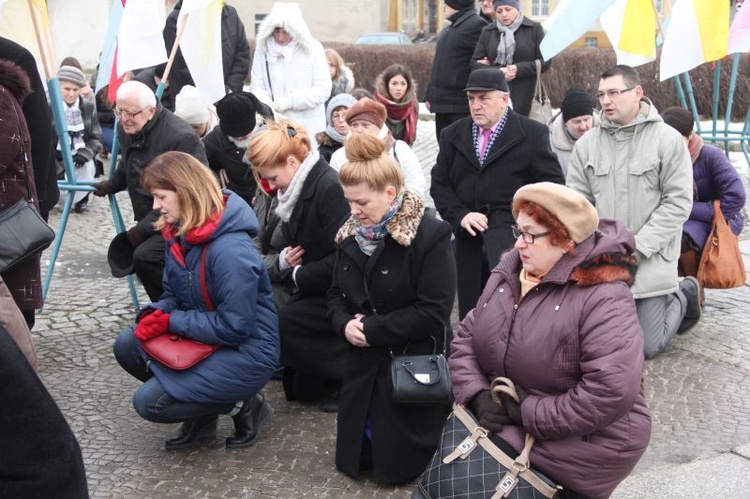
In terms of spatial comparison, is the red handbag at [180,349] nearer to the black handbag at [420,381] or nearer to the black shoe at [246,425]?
the black shoe at [246,425]

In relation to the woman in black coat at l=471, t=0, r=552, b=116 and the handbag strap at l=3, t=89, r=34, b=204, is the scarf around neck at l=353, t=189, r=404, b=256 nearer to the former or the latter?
the handbag strap at l=3, t=89, r=34, b=204

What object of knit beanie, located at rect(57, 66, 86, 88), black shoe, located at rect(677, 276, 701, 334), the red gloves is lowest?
black shoe, located at rect(677, 276, 701, 334)

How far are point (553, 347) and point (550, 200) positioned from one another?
507 mm

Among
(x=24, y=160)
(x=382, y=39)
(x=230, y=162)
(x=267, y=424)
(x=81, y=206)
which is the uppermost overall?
(x=24, y=160)

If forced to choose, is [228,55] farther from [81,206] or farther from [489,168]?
[489,168]

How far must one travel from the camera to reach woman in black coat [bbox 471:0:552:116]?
884cm

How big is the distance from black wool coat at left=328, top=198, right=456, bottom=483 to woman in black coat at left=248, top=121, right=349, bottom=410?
2.11 ft

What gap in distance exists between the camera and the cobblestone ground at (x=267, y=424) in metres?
4.74

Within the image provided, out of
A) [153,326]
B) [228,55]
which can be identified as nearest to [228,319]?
[153,326]

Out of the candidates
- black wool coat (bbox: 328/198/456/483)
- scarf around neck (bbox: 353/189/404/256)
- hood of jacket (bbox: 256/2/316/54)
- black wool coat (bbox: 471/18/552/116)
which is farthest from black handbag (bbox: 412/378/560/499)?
black wool coat (bbox: 471/18/552/116)

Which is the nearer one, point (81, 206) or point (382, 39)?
point (81, 206)

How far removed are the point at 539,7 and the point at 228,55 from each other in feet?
130

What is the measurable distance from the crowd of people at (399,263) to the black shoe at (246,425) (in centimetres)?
1

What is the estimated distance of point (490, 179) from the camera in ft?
20.6
